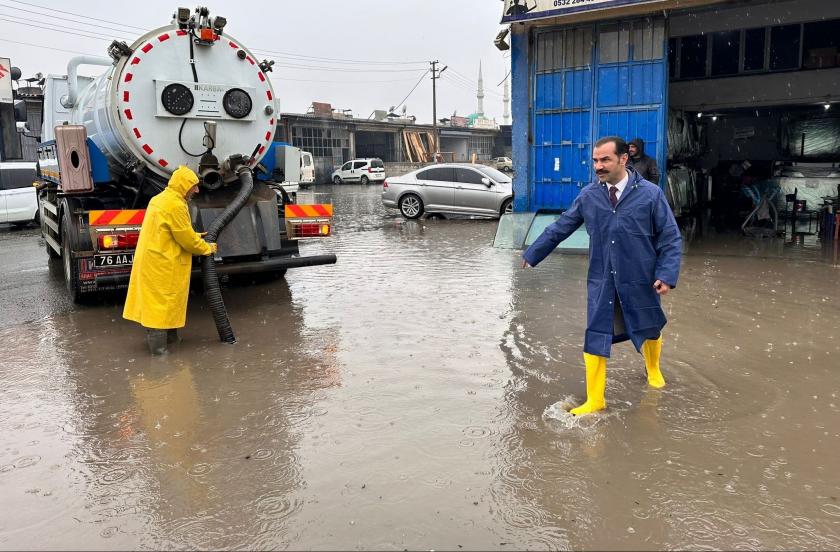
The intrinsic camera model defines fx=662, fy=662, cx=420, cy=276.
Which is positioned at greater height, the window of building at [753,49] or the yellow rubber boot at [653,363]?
the window of building at [753,49]

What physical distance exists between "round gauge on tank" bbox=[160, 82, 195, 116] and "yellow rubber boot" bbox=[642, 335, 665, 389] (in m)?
5.13

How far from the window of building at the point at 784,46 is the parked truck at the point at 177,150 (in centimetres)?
1324

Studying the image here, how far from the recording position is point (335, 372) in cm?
525

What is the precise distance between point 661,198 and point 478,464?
2092 millimetres

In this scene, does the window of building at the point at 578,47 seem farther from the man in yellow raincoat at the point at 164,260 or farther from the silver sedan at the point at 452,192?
the man in yellow raincoat at the point at 164,260

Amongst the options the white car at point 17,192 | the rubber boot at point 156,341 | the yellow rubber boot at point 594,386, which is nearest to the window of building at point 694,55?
the yellow rubber boot at point 594,386

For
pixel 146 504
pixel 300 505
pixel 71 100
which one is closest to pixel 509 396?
pixel 300 505

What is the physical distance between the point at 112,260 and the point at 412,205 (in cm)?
1061

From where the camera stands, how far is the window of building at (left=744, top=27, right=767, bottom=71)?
15883mm

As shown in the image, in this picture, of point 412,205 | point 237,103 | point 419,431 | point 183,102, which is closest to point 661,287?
point 419,431

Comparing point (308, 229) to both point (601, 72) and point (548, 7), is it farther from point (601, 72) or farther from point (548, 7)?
point (601, 72)

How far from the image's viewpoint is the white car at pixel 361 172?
134ft

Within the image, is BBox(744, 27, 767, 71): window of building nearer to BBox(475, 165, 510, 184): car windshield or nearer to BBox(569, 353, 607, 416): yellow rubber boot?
BBox(475, 165, 510, 184): car windshield

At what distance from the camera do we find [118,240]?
22.1 ft
